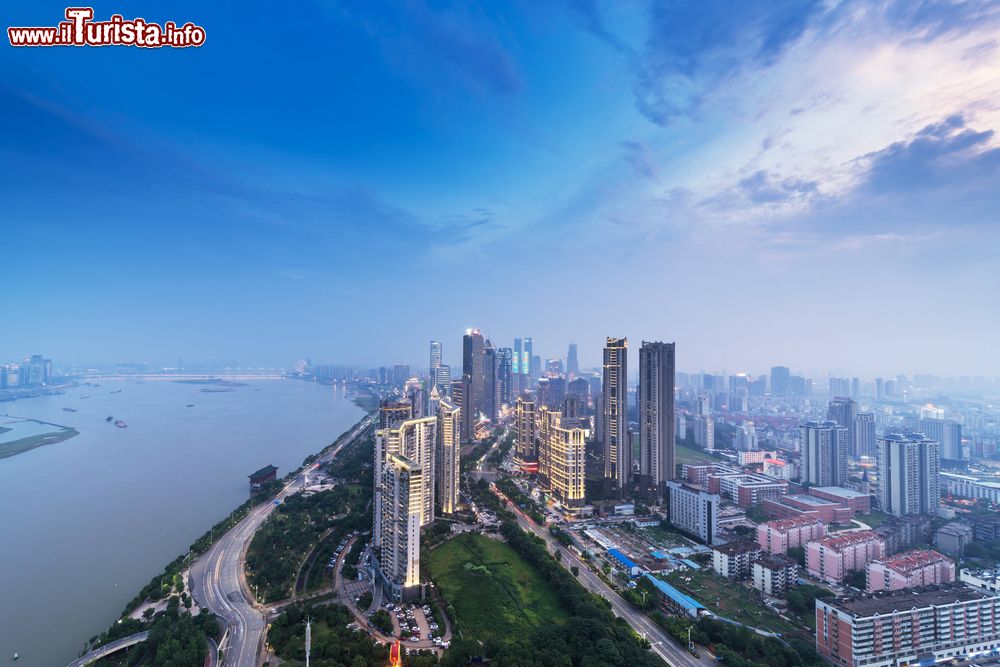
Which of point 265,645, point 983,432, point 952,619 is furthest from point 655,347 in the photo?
point 983,432

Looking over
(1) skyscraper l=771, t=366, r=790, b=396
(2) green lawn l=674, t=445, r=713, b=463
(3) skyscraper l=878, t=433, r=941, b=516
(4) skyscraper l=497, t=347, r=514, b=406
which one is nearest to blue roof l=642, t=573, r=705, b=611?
(3) skyscraper l=878, t=433, r=941, b=516

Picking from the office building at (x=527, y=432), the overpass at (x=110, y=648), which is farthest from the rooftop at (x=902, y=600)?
the office building at (x=527, y=432)

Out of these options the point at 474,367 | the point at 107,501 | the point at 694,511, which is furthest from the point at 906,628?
the point at 474,367

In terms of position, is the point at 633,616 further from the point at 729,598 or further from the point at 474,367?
the point at 474,367

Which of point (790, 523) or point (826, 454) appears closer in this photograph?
point (790, 523)

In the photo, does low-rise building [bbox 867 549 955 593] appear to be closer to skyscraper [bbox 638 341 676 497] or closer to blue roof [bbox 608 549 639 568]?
blue roof [bbox 608 549 639 568]

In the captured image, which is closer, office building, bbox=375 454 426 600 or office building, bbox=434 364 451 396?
office building, bbox=375 454 426 600

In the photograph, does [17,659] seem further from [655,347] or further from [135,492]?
[655,347]
